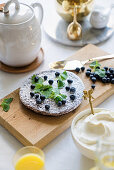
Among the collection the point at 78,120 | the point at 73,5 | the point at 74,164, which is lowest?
the point at 74,164

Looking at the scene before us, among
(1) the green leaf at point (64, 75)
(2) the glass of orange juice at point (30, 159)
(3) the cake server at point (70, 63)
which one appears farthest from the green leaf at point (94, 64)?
(2) the glass of orange juice at point (30, 159)

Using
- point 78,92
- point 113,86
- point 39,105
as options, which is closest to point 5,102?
point 39,105

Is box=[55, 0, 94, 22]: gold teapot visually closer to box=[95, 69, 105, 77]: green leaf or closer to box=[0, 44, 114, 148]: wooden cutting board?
box=[95, 69, 105, 77]: green leaf

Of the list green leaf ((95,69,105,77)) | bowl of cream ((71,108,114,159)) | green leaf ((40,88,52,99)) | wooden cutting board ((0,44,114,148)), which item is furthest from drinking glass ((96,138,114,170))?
green leaf ((95,69,105,77))

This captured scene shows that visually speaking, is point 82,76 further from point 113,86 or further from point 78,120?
point 78,120

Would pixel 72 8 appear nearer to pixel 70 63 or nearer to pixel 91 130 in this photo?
pixel 70 63

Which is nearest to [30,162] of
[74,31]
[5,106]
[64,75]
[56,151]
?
[56,151]

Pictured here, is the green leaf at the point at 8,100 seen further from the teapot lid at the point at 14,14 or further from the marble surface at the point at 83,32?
the marble surface at the point at 83,32
